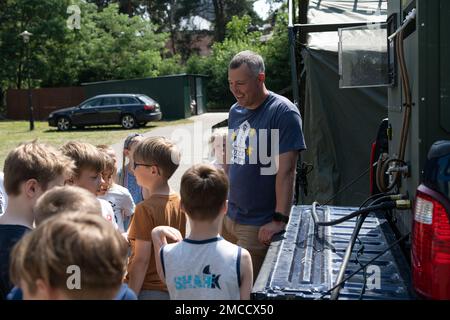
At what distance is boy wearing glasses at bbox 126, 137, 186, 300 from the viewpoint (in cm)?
295

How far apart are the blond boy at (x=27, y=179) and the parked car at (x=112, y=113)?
22103 mm

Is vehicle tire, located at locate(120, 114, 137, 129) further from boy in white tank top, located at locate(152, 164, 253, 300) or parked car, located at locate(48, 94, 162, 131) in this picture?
boy in white tank top, located at locate(152, 164, 253, 300)

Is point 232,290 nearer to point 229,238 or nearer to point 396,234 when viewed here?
point 396,234

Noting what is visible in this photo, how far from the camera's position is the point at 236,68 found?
3621 mm

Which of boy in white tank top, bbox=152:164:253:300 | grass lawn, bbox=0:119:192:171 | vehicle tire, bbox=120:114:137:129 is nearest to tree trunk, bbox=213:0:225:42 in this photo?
grass lawn, bbox=0:119:192:171

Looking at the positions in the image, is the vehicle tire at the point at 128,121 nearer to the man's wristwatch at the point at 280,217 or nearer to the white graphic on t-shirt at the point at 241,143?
the white graphic on t-shirt at the point at 241,143

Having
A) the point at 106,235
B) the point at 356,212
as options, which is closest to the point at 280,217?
the point at 356,212

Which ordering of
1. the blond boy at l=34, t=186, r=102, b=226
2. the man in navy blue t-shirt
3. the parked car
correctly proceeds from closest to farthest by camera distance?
the blond boy at l=34, t=186, r=102, b=226 → the man in navy blue t-shirt → the parked car

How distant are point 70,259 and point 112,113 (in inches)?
940

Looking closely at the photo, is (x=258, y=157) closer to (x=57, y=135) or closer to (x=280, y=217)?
(x=280, y=217)

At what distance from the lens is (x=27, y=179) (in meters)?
2.68

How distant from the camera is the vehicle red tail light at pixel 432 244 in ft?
6.66
